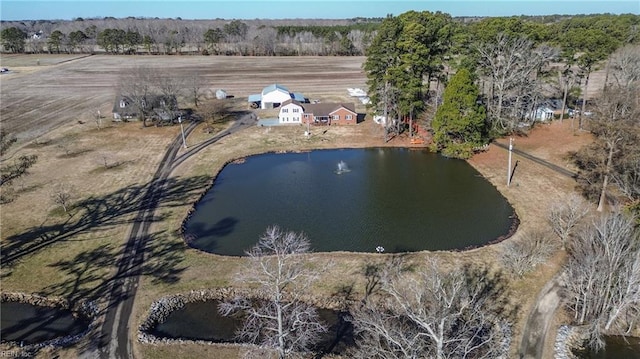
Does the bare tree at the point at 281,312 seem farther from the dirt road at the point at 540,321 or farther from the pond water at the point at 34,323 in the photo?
the dirt road at the point at 540,321

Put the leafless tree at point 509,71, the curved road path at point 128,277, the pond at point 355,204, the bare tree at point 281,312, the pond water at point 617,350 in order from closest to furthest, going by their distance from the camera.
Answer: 1. the bare tree at point 281,312
2. the pond water at point 617,350
3. the curved road path at point 128,277
4. the pond at point 355,204
5. the leafless tree at point 509,71

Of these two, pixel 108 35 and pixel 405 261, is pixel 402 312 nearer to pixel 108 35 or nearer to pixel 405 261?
pixel 405 261

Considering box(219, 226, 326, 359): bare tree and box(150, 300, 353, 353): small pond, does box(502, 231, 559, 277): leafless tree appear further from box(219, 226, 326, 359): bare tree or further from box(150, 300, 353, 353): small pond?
box(219, 226, 326, 359): bare tree

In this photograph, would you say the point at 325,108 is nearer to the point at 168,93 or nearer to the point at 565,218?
the point at 168,93

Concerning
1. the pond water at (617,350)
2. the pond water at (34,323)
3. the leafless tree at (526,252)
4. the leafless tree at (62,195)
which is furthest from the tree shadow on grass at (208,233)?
the pond water at (617,350)

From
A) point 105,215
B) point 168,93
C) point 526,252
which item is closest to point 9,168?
point 105,215
